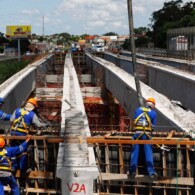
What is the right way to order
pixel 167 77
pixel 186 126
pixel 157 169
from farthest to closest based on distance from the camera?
1. pixel 167 77
2. pixel 186 126
3. pixel 157 169

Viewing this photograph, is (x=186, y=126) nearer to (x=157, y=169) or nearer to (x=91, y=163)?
(x=157, y=169)

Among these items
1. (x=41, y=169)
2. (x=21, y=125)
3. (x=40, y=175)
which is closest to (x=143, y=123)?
(x=40, y=175)

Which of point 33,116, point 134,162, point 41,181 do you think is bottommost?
point 41,181

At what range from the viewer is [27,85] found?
28844 millimetres

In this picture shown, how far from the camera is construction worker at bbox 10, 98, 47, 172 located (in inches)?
A: 405

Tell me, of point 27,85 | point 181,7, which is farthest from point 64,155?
point 181,7

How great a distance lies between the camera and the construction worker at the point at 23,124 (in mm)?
10281

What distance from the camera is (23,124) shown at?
10.4 meters

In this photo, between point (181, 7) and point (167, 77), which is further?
point (181, 7)

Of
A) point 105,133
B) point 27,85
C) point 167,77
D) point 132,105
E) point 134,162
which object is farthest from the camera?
point 27,85

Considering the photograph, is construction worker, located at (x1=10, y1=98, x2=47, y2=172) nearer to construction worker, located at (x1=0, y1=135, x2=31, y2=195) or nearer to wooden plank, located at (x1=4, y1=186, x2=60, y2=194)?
wooden plank, located at (x1=4, y1=186, x2=60, y2=194)

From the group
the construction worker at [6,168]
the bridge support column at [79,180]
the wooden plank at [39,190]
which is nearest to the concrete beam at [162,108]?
the wooden plank at [39,190]

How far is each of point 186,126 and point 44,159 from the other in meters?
4.53

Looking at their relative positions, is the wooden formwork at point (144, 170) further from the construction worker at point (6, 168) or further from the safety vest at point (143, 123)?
the construction worker at point (6, 168)
